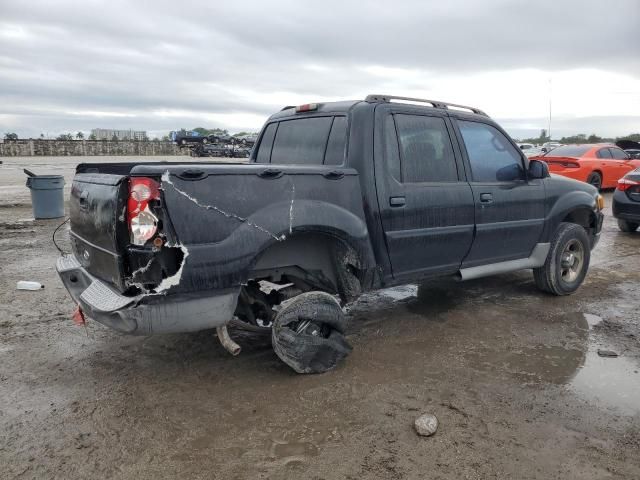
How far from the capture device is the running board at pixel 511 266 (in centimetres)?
461

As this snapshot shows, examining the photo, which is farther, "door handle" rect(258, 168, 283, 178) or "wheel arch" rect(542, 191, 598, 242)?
"wheel arch" rect(542, 191, 598, 242)

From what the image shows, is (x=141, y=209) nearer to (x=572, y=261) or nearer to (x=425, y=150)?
(x=425, y=150)

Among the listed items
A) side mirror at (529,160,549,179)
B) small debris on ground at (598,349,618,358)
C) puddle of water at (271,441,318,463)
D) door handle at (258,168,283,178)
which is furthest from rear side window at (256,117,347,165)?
small debris on ground at (598,349,618,358)

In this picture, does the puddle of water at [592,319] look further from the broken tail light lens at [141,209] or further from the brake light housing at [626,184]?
the brake light housing at [626,184]

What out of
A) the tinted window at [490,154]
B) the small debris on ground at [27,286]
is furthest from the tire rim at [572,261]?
the small debris on ground at [27,286]

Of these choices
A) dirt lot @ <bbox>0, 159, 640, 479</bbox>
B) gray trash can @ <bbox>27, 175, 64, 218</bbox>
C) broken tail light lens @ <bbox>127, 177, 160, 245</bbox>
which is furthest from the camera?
gray trash can @ <bbox>27, 175, 64, 218</bbox>

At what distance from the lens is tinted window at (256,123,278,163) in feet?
15.9

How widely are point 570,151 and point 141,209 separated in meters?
15.3

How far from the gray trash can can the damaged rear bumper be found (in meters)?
7.68

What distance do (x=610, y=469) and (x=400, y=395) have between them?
122 centimetres

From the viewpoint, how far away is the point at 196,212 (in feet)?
9.73

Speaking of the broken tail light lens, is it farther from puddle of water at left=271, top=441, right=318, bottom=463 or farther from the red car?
the red car

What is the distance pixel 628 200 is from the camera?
9.33 m

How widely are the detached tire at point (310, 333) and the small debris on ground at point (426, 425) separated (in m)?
0.87
